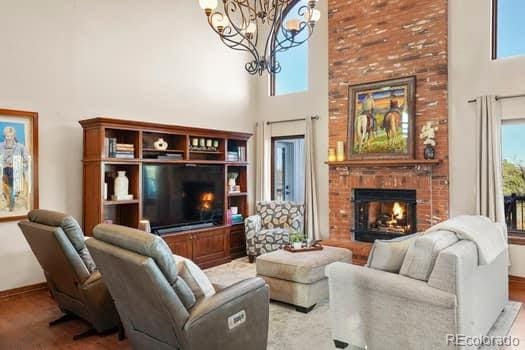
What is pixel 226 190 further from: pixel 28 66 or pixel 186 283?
pixel 186 283

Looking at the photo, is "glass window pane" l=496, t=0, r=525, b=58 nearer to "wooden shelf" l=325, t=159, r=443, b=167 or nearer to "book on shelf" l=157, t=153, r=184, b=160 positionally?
"wooden shelf" l=325, t=159, r=443, b=167

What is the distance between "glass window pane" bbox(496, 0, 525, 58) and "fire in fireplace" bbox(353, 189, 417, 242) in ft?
7.40

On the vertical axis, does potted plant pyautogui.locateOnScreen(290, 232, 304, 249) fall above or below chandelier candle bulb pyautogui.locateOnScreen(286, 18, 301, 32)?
below

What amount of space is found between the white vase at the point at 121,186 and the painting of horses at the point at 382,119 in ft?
11.5

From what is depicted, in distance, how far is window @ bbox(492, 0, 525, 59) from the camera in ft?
16.1

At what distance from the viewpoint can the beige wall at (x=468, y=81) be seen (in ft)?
15.9

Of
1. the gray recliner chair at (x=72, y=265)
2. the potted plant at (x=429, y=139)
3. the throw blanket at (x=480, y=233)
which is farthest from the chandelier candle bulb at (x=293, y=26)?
the potted plant at (x=429, y=139)

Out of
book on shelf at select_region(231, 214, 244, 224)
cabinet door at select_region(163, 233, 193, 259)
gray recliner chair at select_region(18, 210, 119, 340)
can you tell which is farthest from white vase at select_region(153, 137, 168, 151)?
gray recliner chair at select_region(18, 210, 119, 340)

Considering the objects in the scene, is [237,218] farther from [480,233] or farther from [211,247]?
[480,233]

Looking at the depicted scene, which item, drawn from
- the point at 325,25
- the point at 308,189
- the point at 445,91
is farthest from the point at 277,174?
the point at 445,91

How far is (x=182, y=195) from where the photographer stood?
18.3ft

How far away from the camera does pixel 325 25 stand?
6.50 meters

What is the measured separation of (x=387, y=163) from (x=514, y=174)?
5.30ft

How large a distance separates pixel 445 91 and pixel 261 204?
3.34 metres
